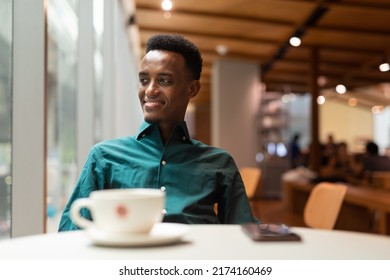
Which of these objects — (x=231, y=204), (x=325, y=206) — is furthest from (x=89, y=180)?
(x=325, y=206)

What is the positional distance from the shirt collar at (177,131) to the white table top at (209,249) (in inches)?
20.8

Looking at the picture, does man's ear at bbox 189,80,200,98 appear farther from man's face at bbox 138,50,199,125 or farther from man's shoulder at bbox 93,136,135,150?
man's shoulder at bbox 93,136,135,150

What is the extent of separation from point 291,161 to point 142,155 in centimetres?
1011

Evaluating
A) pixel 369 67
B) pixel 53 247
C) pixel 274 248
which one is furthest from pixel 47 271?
pixel 369 67

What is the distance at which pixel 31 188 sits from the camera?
1841 millimetres

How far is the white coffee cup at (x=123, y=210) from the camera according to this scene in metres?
0.69

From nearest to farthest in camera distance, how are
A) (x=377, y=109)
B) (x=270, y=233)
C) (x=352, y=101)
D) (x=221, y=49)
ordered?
(x=270, y=233) < (x=221, y=49) < (x=352, y=101) < (x=377, y=109)

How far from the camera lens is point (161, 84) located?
125 centimetres

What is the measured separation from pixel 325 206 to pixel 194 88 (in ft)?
3.45

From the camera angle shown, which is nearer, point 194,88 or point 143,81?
point 143,81

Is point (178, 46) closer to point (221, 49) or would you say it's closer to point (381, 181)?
point (381, 181)

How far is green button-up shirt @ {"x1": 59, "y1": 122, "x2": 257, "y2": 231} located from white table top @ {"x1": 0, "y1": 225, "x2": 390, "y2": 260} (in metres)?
0.37

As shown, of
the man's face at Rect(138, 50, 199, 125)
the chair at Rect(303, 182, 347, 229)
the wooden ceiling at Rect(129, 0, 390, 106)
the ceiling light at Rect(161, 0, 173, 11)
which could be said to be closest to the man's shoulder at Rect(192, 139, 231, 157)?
the man's face at Rect(138, 50, 199, 125)

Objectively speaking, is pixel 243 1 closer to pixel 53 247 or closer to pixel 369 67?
pixel 369 67
